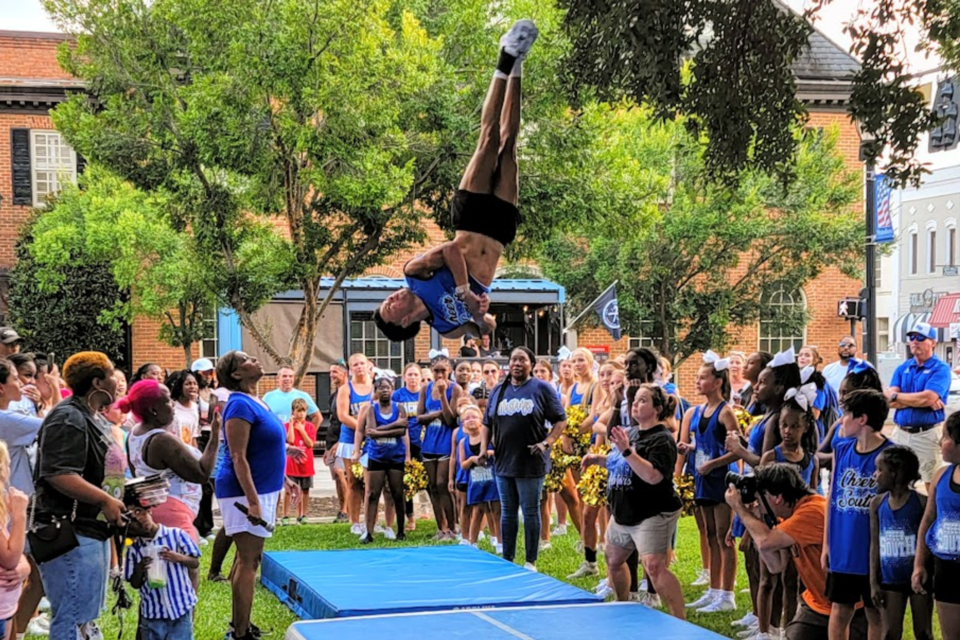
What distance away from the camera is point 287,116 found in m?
13.5

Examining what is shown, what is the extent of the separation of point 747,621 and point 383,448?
15.8 feet

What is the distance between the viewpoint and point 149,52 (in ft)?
48.8

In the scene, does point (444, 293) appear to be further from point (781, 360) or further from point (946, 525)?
point (781, 360)

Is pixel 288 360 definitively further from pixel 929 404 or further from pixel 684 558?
pixel 929 404


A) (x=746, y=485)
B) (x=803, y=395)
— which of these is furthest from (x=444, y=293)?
(x=803, y=395)

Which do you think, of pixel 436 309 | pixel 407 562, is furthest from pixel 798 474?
Answer: pixel 407 562

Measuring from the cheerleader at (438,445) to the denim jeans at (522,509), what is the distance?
2030 millimetres

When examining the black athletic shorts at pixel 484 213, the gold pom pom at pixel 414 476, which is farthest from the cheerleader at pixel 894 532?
the gold pom pom at pixel 414 476

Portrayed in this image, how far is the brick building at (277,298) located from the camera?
23406 mm

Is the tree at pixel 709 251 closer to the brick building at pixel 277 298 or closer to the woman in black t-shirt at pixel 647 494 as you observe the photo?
the brick building at pixel 277 298

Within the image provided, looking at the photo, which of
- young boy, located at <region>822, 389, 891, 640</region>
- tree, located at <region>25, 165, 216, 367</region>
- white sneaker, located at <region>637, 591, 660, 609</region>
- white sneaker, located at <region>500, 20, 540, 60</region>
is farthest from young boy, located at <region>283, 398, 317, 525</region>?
white sneaker, located at <region>500, 20, 540, 60</region>

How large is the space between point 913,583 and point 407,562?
4472 mm

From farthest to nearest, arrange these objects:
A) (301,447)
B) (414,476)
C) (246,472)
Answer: (301,447)
(414,476)
(246,472)

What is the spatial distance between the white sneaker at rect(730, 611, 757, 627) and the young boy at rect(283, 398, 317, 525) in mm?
5998
